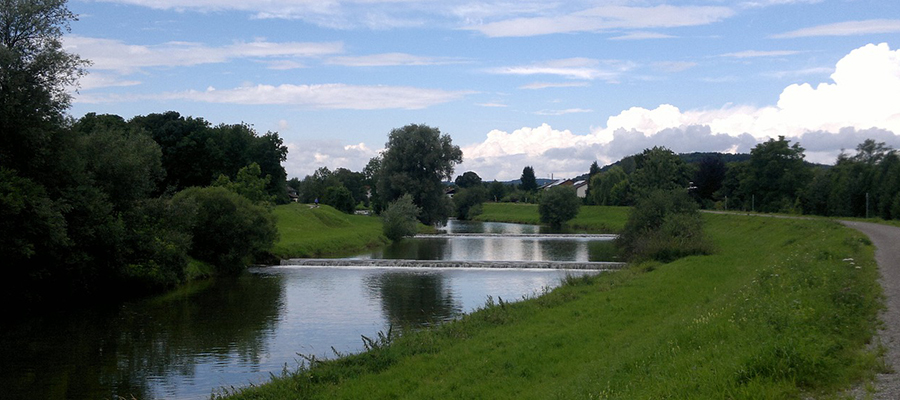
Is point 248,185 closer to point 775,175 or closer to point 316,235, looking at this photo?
point 316,235

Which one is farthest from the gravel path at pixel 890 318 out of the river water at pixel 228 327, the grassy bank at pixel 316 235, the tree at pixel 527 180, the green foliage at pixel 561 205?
the tree at pixel 527 180

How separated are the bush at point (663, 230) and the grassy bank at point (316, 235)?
22645 mm

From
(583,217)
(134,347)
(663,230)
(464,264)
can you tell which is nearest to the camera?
(134,347)

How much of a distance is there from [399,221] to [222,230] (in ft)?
91.2

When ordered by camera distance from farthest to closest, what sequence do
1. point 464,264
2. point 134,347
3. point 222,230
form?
point 464,264 < point 222,230 < point 134,347

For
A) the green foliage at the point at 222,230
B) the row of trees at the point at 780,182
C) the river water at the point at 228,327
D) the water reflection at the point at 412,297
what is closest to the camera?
the river water at the point at 228,327

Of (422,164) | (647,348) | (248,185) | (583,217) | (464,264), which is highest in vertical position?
(422,164)

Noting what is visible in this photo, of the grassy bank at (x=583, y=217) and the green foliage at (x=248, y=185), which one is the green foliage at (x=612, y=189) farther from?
the green foliage at (x=248, y=185)

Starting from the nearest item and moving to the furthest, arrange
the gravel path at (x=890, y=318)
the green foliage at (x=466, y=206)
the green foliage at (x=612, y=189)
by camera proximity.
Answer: the gravel path at (x=890, y=318) → the green foliage at (x=612, y=189) → the green foliage at (x=466, y=206)

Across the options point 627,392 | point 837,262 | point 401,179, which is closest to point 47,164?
point 627,392

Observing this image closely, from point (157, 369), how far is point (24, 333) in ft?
25.8

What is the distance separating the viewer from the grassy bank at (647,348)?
320 inches

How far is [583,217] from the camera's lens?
99.2 metres

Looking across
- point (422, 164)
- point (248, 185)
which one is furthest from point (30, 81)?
point (422, 164)
